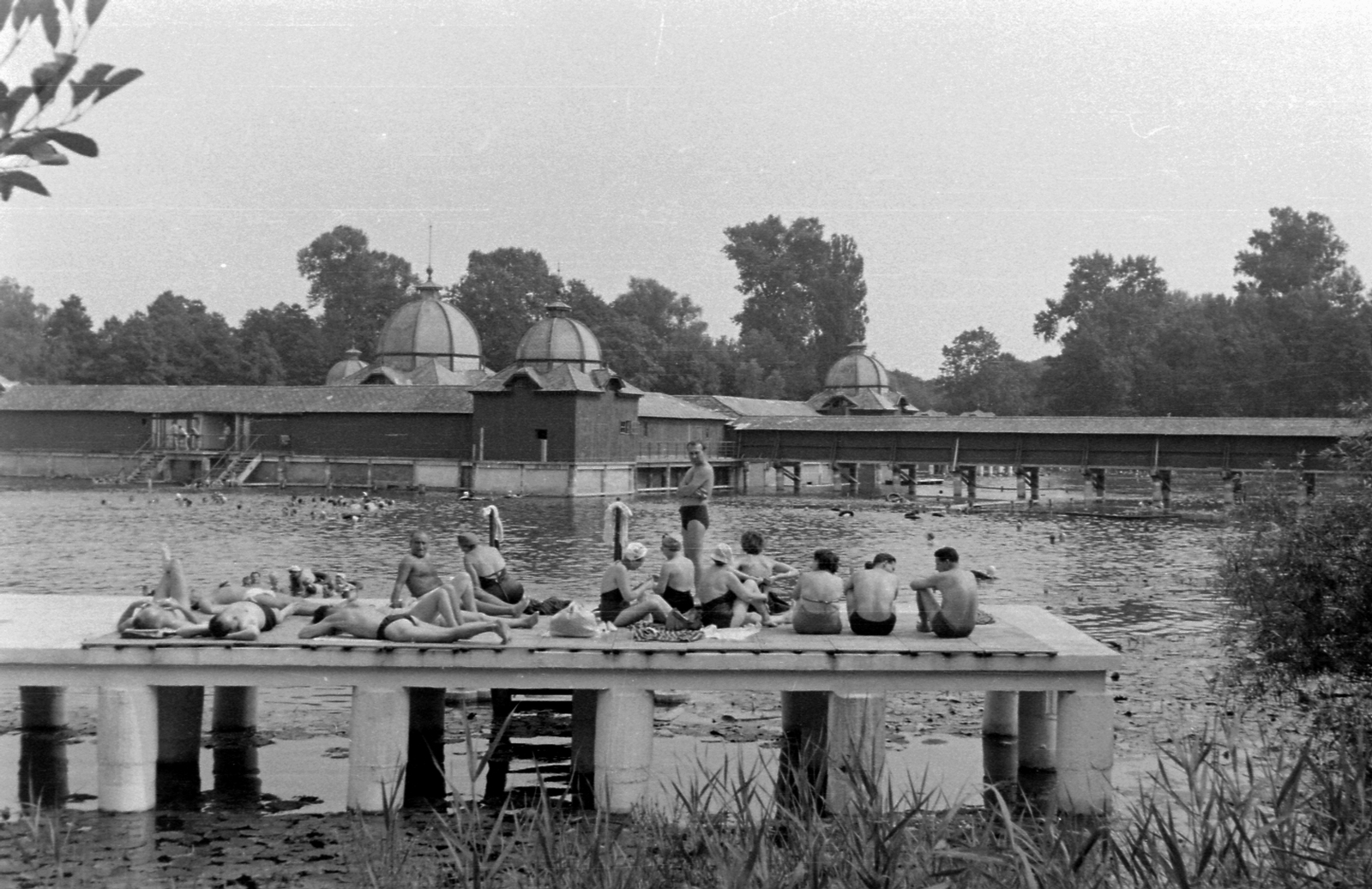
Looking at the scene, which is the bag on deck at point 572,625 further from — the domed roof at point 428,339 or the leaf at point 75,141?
the domed roof at point 428,339

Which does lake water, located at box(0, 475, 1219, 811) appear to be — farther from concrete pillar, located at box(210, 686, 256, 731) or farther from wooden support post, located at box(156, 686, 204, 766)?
concrete pillar, located at box(210, 686, 256, 731)

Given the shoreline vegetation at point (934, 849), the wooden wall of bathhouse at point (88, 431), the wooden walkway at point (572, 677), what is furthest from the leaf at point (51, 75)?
the wooden wall of bathhouse at point (88, 431)

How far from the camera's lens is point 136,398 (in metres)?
60.1

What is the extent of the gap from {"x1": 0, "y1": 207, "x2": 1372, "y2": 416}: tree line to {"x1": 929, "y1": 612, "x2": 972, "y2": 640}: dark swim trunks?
57.1m

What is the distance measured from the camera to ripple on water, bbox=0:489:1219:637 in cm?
2470

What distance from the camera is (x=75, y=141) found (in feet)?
8.38

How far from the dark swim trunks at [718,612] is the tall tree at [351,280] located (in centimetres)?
7760

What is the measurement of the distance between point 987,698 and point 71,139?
443 inches

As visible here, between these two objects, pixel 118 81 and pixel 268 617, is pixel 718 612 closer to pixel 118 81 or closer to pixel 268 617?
pixel 268 617

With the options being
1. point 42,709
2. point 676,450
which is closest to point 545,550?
point 42,709

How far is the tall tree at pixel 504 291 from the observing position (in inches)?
3253

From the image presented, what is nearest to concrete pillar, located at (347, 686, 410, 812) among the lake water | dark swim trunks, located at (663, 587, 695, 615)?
the lake water

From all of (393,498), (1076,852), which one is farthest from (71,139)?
(393,498)

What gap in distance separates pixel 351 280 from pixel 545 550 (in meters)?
59.8
